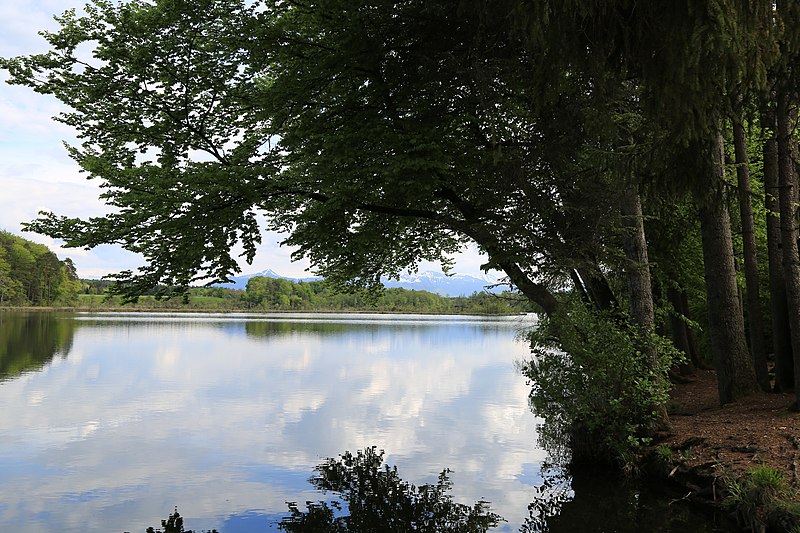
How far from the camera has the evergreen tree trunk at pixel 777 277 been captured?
1158 cm

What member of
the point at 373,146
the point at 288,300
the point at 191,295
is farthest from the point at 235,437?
the point at 288,300

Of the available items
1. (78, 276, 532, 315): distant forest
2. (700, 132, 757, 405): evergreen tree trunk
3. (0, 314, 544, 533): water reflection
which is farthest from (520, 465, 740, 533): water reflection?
(78, 276, 532, 315): distant forest

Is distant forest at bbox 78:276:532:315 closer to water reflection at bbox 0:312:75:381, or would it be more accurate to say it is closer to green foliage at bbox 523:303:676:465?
water reflection at bbox 0:312:75:381

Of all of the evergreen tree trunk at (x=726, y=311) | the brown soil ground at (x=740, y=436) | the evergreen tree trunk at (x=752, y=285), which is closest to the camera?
the brown soil ground at (x=740, y=436)

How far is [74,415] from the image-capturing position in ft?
55.8

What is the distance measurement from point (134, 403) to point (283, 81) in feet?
43.0

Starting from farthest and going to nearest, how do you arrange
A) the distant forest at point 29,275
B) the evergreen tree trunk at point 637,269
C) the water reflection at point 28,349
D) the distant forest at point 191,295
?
1. the distant forest at point 191,295
2. the distant forest at point 29,275
3. the water reflection at point 28,349
4. the evergreen tree trunk at point 637,269

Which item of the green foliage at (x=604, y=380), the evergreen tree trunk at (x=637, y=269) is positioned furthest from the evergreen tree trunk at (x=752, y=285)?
the green foliage at (x=604, y=380)

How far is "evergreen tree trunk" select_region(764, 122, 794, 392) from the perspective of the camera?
456 inches

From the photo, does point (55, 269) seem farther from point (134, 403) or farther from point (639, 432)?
point (639, 432)

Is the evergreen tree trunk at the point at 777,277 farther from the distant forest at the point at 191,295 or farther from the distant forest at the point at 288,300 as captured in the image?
the distant forest at the point at 288,300

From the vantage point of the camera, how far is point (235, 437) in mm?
14914

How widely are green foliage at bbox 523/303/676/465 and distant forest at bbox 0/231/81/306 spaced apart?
4017 inches

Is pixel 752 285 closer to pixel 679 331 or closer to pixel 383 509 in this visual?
pixel 679 331
